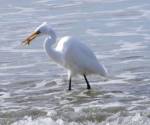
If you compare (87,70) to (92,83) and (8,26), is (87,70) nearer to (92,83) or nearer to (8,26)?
(92,83)

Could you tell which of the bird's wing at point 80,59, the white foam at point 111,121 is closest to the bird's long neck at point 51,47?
the bird's wing at point 80,59

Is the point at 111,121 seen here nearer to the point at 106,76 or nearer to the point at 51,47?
the point at 106,76

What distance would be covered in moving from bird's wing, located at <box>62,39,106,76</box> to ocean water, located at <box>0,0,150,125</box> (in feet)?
0.95

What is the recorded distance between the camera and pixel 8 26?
14266 millimetres

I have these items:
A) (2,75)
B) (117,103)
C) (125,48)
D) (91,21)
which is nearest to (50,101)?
(117,103)

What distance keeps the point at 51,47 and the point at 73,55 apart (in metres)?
0.42

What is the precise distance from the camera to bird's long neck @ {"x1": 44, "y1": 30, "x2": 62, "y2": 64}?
1016 cm

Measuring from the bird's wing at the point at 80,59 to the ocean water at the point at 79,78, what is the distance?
290mm

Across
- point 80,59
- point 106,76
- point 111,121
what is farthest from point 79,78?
point 111,121

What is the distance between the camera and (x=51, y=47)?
1029 centimetres

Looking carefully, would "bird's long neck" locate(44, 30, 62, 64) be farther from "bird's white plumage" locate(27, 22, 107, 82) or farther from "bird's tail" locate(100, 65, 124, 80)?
"bird's tail" locate(100, 65, 124, 80)

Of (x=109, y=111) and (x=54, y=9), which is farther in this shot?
(x=54, y=9)

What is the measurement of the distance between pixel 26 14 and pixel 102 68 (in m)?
5.76

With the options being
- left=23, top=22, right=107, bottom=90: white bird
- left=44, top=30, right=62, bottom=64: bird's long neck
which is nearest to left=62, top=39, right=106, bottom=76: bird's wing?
left=23, top=22, right=107, bottom=90: white bird
